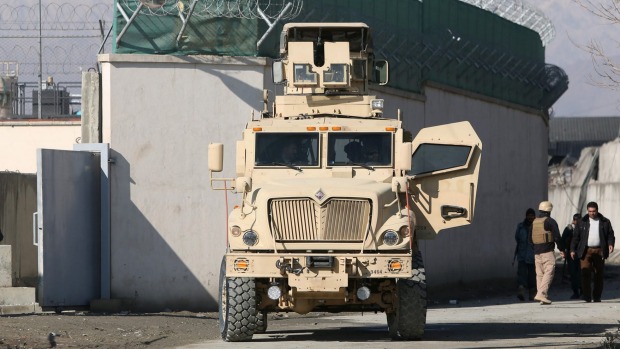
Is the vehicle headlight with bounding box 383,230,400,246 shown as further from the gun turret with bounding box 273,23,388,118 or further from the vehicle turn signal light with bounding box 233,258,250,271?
the gun turret with bounding box 273,23,388,118

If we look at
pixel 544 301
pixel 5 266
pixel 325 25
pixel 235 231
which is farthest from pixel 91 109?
pixel 544 301

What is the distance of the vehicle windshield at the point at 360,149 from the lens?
17.0m

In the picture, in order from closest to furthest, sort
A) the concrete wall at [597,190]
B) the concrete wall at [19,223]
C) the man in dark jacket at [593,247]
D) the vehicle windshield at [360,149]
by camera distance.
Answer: the vehicle windshield at [360,149] → the concrete wall at [19,223] → the man in dark jacket at [593,247] → the concrete wall at [597,190]

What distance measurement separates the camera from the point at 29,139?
104 ft

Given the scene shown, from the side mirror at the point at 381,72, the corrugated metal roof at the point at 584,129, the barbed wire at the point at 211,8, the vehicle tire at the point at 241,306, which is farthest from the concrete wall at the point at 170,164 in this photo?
the corrugated metal roof at the point at 584,129

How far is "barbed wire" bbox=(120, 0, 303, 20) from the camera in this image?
2136 centimetres

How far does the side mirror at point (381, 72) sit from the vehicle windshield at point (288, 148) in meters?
3.72

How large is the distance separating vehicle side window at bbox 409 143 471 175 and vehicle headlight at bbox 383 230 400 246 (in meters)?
1.59

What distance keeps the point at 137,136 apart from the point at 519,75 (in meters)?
14.5

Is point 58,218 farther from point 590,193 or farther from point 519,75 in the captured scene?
point 590,193

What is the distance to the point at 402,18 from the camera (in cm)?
2650

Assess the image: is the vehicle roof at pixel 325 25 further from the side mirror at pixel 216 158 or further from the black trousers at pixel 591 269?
the black trousers at pixel 591 269

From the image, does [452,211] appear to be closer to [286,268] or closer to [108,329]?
[286,268]

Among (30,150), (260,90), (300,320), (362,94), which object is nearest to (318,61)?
(362,94)
